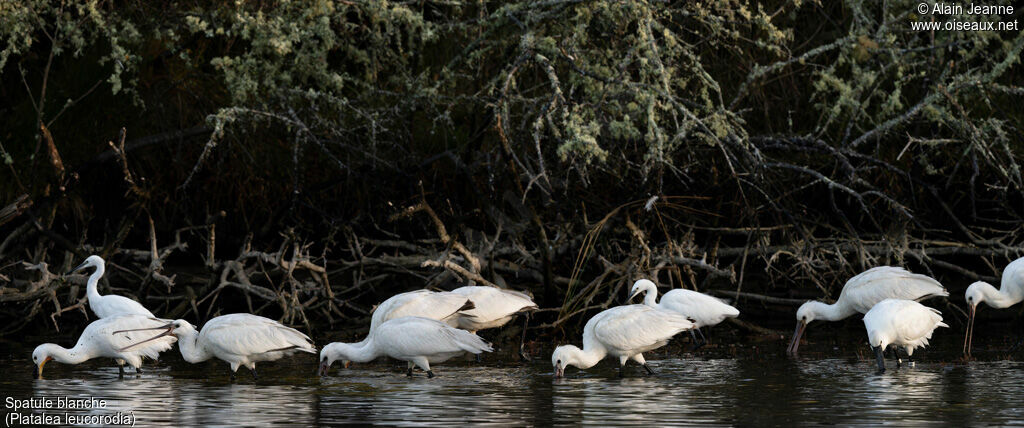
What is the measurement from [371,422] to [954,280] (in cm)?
1099

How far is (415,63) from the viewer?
17.0 m

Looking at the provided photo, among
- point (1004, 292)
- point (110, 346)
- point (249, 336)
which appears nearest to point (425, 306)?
point (249, 336)

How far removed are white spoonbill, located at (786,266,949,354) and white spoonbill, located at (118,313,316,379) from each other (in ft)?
14.8

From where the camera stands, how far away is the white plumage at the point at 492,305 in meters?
12.8

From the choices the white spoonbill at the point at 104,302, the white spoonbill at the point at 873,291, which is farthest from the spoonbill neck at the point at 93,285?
the white spoonbill at the point at 873,291

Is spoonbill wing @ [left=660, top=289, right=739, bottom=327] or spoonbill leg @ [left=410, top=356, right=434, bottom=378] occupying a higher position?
spoonbill wing @ [left=660, top=289, right=739, bottom=327]

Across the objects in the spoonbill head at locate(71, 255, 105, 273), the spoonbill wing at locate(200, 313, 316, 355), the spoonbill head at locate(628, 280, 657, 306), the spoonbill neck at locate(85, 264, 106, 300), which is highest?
the spoonbill head at locate(71, 255, 105, 273)

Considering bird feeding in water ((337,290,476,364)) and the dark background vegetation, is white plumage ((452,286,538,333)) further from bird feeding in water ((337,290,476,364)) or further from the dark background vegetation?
the dark background vegetation

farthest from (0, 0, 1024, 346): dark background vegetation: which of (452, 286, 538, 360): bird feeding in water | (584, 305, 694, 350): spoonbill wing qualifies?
(584, 305, 694, 350): spoonbill wing

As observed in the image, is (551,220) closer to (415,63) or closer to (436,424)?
(415,63)

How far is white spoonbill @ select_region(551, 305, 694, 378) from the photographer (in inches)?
451

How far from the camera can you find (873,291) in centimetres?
1319

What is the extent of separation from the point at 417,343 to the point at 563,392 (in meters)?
1.60

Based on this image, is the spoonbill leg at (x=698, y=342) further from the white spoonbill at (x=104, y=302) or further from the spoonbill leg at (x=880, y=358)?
the white spoonbill at (x=104, y=302)
